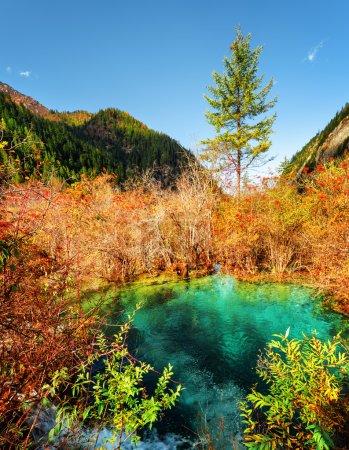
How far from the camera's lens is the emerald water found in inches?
179

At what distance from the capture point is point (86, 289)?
36.8ft

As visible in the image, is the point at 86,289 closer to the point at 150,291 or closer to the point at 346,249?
the point at 150,291

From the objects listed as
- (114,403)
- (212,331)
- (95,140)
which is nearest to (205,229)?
(212,331)

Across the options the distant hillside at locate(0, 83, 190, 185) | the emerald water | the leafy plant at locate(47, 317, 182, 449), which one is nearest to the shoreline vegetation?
the emerald water

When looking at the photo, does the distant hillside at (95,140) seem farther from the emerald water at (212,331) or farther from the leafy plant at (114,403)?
the leafy plant at (114,403)

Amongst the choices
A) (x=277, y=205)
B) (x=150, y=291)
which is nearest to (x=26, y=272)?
(x=150, y=291)

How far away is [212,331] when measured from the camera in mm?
7480

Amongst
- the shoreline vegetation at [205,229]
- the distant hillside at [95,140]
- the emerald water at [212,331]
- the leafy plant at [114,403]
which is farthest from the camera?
the distant hillside at [95,140]

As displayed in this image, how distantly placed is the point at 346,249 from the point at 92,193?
1267 cm

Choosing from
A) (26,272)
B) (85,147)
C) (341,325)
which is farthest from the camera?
(85,147)

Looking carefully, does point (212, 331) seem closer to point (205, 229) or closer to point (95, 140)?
point (205, 229)

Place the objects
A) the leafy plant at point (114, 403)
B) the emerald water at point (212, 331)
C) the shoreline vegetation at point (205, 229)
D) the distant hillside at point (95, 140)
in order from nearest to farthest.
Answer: the leafy plant at point (114, 403)
the emerald water at point (212, 331)
the shoreline vegetation at point (205, 229)
the distant hillside at point (95, 140)

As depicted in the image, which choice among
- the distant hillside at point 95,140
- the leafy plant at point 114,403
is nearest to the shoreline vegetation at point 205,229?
the leafy plant at point 114,403

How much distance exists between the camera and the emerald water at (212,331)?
14.9 ft
